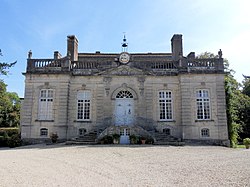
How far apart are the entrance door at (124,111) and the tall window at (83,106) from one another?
2098mm

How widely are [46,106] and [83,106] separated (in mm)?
2695

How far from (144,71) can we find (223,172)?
1188cm

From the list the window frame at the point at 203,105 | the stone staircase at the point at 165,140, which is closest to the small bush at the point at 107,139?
the stone staircase at the point at 165,140

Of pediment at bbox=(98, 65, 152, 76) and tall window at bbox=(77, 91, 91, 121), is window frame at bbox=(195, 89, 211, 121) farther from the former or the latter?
tall window at bbox=(77, 91, 91, 121)

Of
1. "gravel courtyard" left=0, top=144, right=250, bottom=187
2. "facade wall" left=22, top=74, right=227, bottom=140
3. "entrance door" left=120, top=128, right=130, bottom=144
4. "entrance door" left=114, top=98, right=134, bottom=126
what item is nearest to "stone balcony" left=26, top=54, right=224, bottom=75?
"facade wall" left=22, top=74, right=227, bottom=140

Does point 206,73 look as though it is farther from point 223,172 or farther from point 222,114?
point 223,172

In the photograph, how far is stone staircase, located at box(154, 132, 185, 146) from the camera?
48.5 ft

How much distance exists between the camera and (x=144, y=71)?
58.3ft

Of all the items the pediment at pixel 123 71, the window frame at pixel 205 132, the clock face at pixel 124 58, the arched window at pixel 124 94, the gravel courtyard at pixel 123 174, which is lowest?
the gravel courtyard at pixel 123 174

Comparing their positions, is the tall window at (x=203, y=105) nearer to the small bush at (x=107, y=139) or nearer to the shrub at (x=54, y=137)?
the small bush at (x=107, y=139)

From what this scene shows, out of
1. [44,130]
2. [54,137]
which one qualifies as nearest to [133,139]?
[54,137]

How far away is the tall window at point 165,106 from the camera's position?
17.3 meters

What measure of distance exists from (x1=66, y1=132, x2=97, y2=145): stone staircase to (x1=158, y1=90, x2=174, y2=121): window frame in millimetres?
4950

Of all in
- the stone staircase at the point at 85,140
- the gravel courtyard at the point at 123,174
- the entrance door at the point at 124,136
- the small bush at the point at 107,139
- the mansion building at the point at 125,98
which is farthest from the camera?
the mansion building at the point at 125,98
